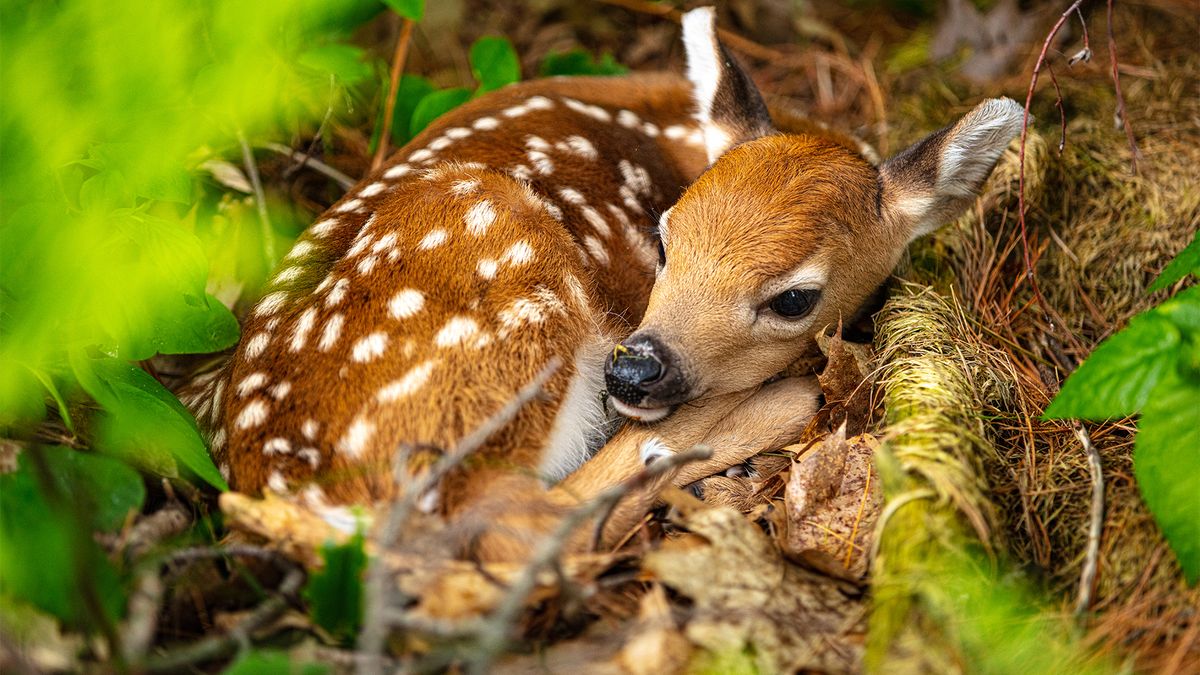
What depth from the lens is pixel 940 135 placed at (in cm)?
310

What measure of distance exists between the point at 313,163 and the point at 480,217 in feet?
4.12

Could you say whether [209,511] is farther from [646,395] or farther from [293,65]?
[293,65]

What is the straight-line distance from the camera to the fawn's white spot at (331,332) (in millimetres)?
2631

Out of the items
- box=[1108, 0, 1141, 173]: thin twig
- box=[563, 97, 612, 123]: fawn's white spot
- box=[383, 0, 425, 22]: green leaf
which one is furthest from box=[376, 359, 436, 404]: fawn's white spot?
box=[1108, 0, 1141, 173]: thin twig

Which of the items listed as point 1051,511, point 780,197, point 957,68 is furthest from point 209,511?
point 957,68

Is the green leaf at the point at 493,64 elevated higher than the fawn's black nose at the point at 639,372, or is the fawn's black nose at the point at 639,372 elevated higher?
the green leaf at the point at 493,64

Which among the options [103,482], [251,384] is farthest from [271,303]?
[103,482]

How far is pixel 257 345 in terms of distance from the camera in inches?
108

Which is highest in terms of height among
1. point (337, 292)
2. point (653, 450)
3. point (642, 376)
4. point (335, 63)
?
point (335, 63)

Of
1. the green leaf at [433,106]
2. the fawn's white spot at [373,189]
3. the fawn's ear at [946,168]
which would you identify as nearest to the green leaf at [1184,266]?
the fawn's ear at [946,168]

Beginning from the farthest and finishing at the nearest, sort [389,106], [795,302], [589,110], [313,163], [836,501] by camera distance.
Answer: [389,106] → [313,163] → [589,110] → [795,302] → [836,501]

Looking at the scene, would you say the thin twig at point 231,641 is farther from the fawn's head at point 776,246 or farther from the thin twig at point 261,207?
the thin twig at point 261,207

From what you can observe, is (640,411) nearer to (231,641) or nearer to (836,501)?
(836,501)

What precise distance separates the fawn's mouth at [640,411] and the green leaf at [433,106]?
1.57 m
